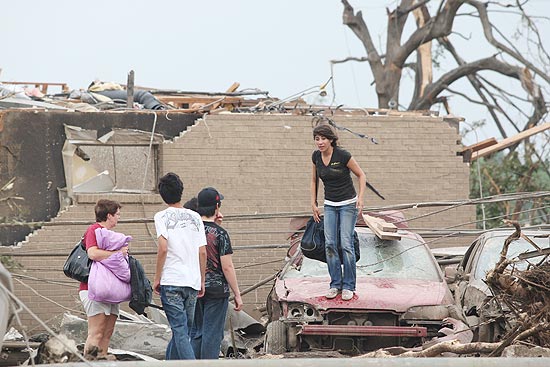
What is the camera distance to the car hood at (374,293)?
1125 cm

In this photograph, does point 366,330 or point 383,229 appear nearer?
Result: point 366,330

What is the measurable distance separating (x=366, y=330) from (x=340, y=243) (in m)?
1.07

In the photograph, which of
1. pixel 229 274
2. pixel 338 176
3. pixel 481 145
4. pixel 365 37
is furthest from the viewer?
pixel 365 37

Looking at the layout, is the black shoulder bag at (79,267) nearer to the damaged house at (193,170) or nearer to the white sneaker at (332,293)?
the white sneaker at (332,293)

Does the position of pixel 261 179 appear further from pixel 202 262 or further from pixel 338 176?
pixel 202 262

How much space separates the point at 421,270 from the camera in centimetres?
1241

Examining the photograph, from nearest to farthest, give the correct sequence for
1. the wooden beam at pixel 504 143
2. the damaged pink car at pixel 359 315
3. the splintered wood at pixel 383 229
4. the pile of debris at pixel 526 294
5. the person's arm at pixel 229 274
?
the pile of debris at pixel 526 294, the person's arm at pixel 229 274, the damaged pink car at pixel 359 315, the splintered wood at pixel 383 229, the wooden beam at pixel 504 143

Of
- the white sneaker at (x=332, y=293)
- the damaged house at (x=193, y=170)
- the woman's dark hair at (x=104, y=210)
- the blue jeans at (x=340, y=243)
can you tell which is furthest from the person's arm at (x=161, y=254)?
the damaged house at (x=193, y=170)

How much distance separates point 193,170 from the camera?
17.8 meters

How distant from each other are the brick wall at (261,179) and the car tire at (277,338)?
5.57 meters

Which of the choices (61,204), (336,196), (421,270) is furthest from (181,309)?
(61,204)

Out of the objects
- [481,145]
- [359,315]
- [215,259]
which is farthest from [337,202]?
[481,145]

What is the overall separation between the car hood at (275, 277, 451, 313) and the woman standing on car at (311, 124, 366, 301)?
0.19 m

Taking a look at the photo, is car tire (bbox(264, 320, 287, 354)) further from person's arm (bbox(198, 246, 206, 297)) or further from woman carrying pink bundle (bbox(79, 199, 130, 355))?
woman carrying pink bundle (bbox(79, 199, 130, 355))
